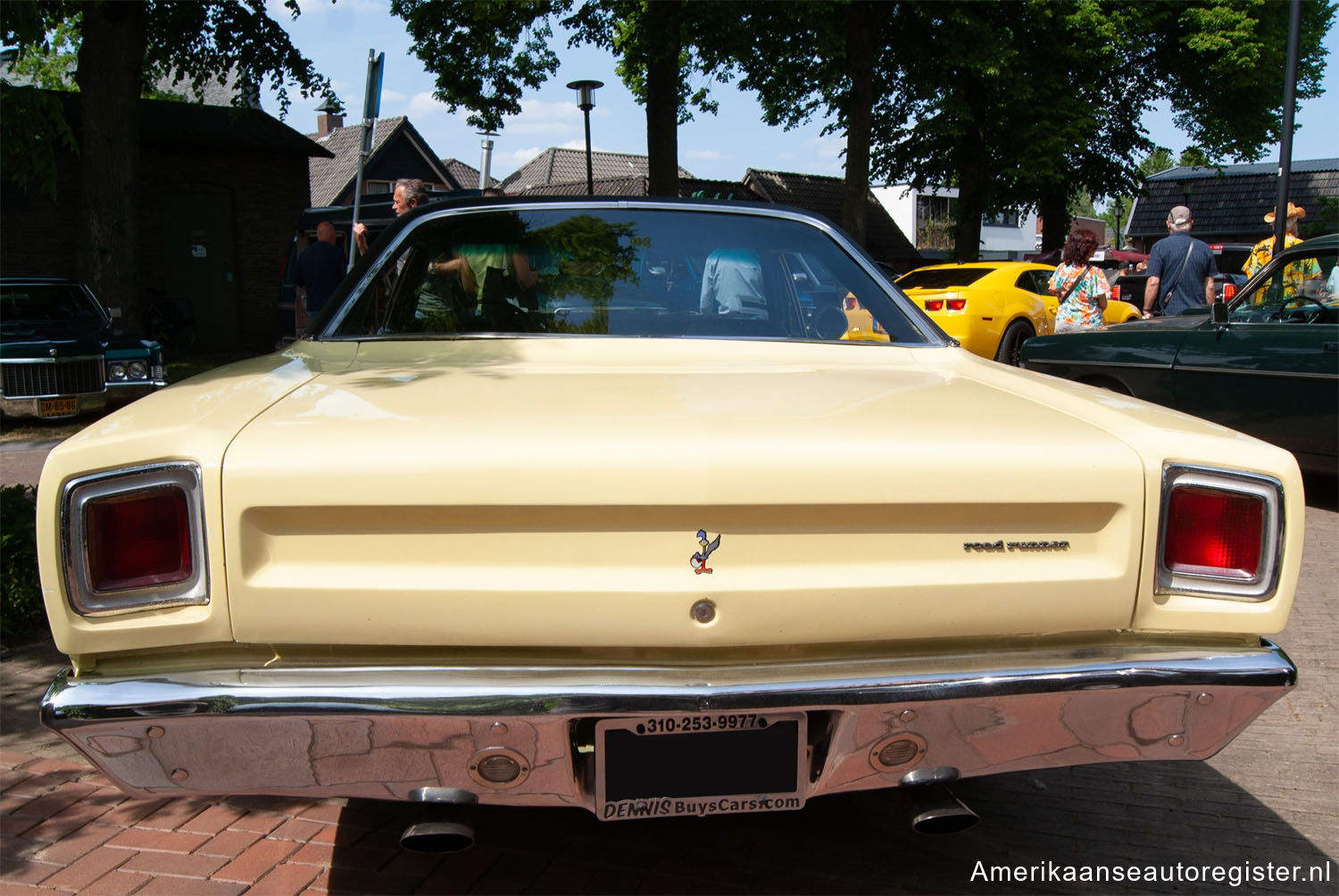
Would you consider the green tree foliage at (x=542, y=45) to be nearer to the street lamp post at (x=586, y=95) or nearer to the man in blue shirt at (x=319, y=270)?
the street lamp post at (x=586, y=95)

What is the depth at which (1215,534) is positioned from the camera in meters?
2.09

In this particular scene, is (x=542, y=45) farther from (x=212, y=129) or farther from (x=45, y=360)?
(x=45, y=360)

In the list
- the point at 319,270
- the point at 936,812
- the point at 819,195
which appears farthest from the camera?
the point at 819,195

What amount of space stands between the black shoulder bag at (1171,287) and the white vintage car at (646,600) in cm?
815

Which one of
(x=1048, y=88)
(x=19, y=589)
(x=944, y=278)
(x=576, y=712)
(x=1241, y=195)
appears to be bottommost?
(x=19, y=589)

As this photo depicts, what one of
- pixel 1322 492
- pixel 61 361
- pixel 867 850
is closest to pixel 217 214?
pixel 61 361

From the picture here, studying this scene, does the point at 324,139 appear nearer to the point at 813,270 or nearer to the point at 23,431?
the point at 23,431

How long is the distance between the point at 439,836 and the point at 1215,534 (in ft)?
5.08

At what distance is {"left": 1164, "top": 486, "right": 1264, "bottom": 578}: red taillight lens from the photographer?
207cm

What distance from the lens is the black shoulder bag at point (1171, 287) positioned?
9.44m

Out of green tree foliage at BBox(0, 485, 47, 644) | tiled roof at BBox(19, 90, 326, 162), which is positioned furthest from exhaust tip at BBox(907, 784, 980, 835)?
tiled roof at BBox(19, 90, 326, 162)

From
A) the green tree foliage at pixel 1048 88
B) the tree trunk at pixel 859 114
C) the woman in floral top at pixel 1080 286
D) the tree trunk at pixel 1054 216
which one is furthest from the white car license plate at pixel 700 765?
the tree trunk at pixel 1054 216

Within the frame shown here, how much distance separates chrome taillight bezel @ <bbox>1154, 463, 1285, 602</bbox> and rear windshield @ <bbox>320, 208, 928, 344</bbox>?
121cm

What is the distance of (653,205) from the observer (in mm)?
3445
